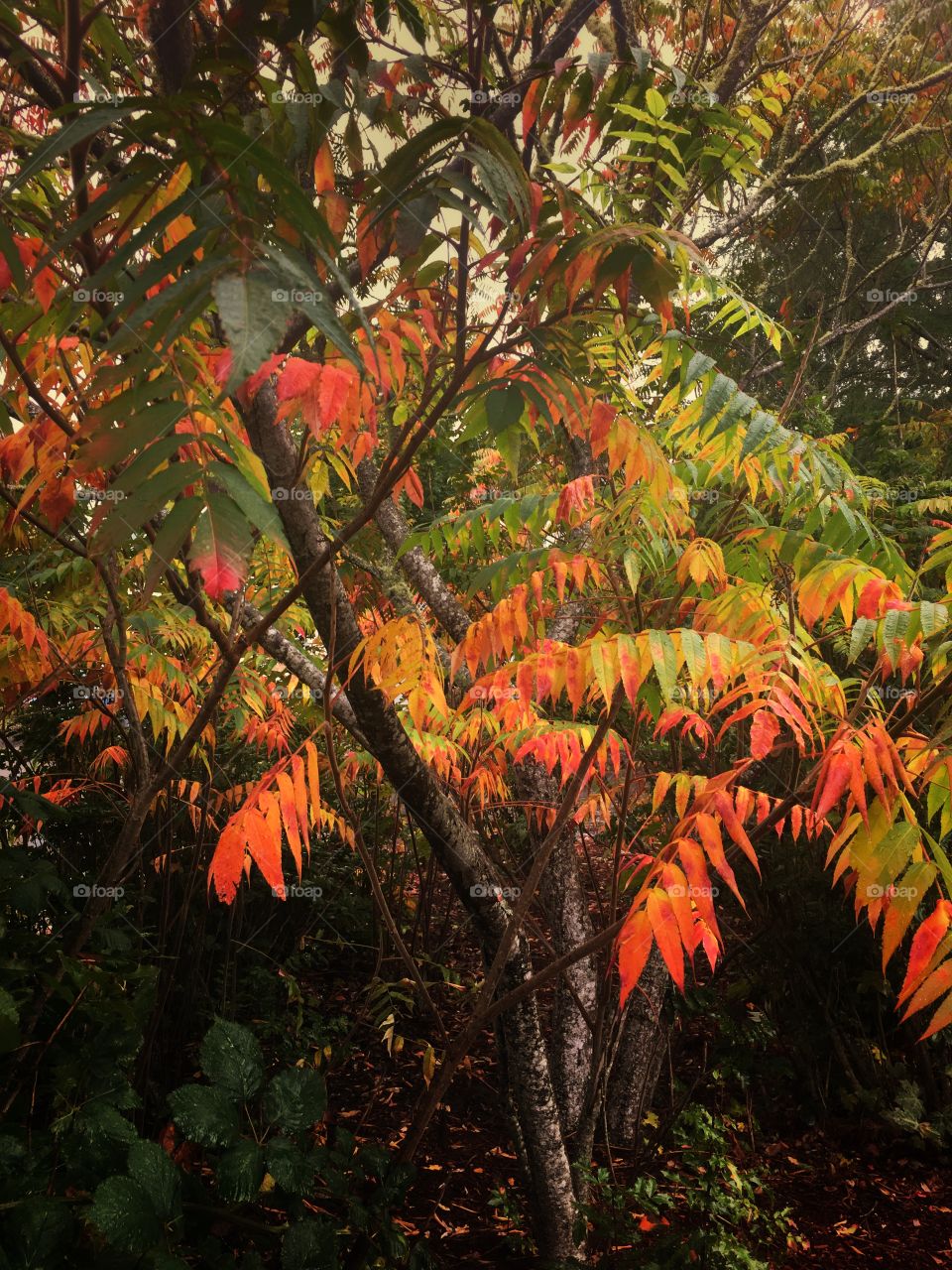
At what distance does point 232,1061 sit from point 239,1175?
12.9 inches

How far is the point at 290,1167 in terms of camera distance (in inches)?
82.0

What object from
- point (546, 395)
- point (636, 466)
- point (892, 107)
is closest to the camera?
point (546, 395)

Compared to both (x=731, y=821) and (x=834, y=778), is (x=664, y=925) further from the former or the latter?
(x=834, y=778)

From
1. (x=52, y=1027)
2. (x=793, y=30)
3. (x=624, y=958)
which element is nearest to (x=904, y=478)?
(x=793, y=30)

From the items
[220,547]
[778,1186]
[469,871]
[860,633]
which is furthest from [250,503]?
[778,1186]

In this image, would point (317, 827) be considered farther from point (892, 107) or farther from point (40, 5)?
point (892, 107)

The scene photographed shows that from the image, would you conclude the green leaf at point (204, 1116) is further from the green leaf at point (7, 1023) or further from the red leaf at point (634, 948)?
the red leaf at point (634, 948)

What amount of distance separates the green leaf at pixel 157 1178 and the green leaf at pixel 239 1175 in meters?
0.10

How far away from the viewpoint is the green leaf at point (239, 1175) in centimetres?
198

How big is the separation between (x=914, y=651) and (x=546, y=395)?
1.07 m

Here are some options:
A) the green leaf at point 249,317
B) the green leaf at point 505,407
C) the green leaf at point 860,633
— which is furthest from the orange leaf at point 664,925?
the green leaf at point 249,317

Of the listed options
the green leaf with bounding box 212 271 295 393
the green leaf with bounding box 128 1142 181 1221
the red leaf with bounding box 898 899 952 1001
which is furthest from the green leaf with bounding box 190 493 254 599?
the green leaf with bounding box 128 1142 181 1221

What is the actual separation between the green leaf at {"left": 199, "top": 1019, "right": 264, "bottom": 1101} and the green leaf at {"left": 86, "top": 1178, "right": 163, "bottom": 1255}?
37cm

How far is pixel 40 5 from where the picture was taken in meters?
1.89
